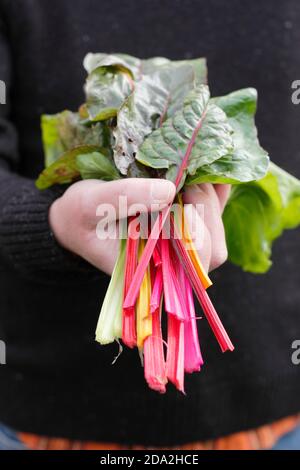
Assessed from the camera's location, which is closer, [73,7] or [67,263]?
[67,263]

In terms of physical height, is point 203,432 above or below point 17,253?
below

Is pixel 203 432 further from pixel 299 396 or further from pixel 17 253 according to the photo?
pixel 17 253

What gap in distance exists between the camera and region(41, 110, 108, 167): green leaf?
0.87m

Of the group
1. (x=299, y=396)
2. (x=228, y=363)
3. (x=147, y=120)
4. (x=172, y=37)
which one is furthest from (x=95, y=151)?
(x=299, y=396)

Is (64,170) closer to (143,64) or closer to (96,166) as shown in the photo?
(96,166)

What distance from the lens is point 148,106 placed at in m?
0.85

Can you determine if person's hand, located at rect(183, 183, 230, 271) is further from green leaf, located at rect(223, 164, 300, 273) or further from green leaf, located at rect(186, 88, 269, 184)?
green leaf, located at rect(223, 164, 300, 273)

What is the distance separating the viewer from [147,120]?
85cm

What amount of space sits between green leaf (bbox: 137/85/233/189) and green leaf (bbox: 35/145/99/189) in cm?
9

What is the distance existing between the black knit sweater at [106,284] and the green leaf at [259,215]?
8 cm

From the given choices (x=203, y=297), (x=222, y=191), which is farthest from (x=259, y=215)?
(x=203, y=297)

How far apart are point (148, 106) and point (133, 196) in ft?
0.64
